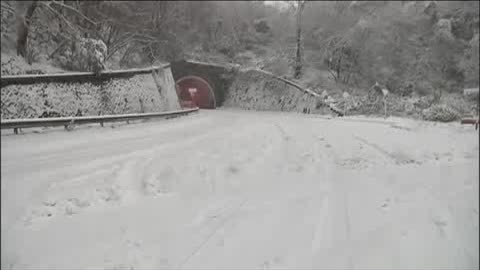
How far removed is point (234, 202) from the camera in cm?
295

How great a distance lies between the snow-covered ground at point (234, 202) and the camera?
2.05m

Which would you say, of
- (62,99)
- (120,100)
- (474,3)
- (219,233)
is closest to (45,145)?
(62,99)

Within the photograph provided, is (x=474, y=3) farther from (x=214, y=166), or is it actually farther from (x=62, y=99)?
(x=62, y=99)

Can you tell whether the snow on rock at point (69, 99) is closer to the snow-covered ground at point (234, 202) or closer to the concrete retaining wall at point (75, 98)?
the concrete retaining wall at point (75, 98)

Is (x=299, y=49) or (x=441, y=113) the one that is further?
(x=299, y=49)

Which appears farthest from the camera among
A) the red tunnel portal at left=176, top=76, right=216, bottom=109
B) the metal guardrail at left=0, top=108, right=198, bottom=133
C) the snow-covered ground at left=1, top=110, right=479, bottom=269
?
the red tunnel portal at left=176, top=76, right=216, bottom=109

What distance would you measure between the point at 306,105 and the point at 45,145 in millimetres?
2796

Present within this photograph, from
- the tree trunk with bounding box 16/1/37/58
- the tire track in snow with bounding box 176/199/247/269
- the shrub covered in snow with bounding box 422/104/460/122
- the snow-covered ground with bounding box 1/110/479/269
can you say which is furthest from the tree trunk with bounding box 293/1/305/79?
the tree trunk with bounding box 16/1/37/58

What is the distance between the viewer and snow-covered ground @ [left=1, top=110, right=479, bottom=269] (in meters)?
2.05

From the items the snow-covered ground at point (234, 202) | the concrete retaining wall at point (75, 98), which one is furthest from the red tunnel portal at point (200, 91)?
the concrete retaining wall at point (75, 98)

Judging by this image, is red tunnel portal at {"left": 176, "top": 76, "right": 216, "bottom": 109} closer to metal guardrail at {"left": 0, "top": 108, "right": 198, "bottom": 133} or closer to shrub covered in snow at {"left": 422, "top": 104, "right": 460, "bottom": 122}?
metal guardrail at {"left": 0, "top": 108, "right": 198, "bottom": 133}

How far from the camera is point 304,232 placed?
2500mm

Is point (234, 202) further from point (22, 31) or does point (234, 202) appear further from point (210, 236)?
point (22, 31)

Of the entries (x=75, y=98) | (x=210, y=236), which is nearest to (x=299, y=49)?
(x=210, y=236)
